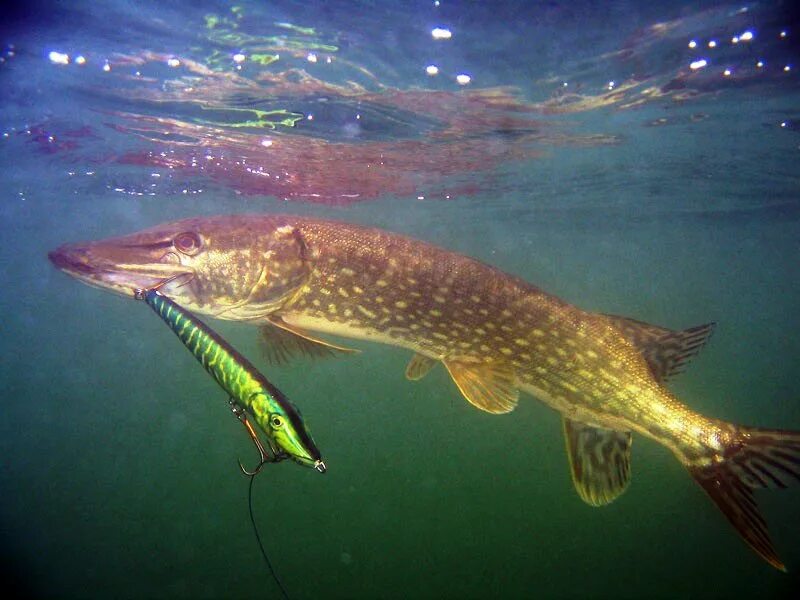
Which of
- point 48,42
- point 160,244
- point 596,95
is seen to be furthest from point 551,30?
point 48,42

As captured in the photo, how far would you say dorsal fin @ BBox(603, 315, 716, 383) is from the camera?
12.6 feet

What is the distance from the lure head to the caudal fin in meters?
2.92

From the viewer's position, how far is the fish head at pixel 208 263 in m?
3.73

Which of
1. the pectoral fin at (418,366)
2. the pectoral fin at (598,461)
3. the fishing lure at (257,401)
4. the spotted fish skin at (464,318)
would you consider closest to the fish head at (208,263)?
the spotted fish skin at (464,318)

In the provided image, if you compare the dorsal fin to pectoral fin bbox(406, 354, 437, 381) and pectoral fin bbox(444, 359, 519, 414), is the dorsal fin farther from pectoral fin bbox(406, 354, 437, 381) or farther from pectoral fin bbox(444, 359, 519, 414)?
pectoral fin bbox(406, 354, 437, 381)

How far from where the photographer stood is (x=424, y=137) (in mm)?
10992

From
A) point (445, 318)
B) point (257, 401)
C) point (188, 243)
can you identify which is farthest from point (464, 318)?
point (257, 401)

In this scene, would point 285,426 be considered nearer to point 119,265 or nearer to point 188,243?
point 119,265

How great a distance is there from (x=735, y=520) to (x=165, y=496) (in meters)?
16.6

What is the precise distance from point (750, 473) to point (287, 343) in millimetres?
3685

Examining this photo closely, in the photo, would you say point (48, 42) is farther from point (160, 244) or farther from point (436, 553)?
point (436, 553)

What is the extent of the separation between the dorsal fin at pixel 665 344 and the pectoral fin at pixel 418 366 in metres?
1.90

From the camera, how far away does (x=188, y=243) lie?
4.16 m

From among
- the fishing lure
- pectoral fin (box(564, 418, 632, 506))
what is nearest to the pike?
pectoral fin (box(564, 418, 632, 506))
